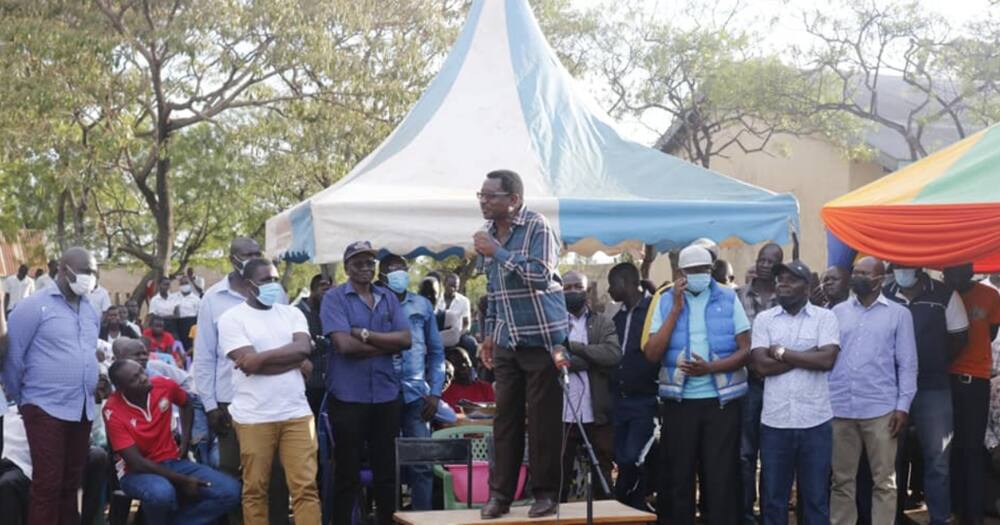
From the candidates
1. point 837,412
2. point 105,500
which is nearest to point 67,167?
point 105,500

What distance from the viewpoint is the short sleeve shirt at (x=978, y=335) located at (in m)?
9.33

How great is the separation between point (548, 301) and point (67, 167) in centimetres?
1618

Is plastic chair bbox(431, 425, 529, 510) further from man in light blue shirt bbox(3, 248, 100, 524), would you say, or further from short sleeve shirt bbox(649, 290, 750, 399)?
man in light blue shirt bbox(3, 248, 100, 524)

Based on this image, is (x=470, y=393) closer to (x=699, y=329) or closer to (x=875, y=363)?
(x=699, y=329)

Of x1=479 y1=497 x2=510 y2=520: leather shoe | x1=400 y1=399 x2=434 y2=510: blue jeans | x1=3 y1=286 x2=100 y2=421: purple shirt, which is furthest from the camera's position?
x1=400 y1=399 x2=434 y2=510: blue jeans

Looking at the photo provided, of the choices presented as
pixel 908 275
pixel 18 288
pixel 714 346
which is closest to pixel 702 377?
pixel 714 346

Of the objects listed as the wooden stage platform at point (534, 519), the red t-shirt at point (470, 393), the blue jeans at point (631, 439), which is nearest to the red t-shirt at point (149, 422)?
the wooden stage platform at point (534, 519)

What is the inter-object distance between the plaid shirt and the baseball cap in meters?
1.58

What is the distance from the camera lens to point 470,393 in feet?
36.9

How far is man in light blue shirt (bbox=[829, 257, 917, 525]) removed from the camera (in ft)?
28.2

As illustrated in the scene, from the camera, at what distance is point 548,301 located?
22.3 ft

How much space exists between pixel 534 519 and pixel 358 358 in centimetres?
227

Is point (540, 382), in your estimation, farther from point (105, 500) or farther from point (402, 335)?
point (105, 500)

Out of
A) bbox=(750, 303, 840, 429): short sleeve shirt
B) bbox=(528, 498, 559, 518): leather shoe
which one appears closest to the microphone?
bbox=(528, 498, 559, 518): leather shoe
